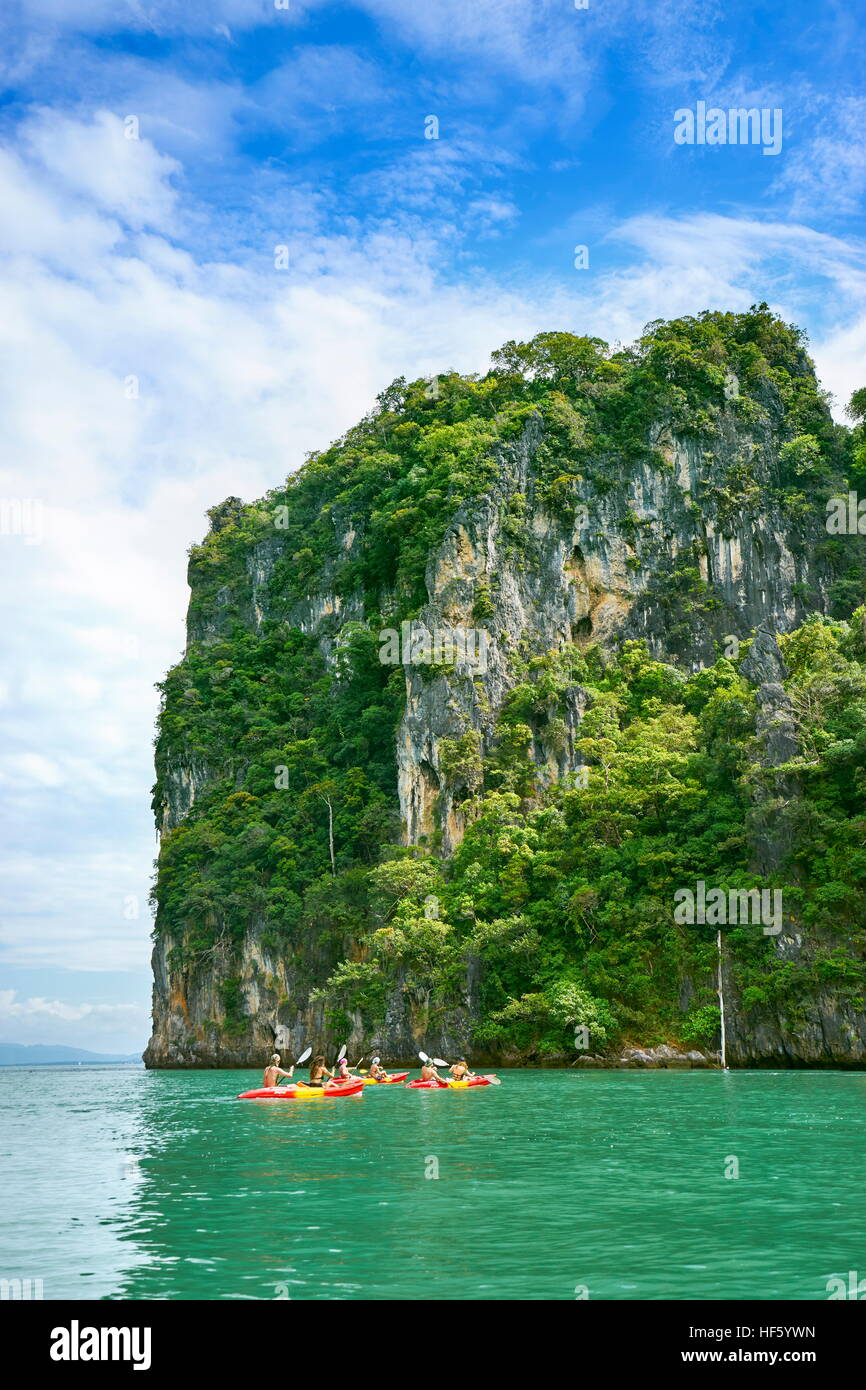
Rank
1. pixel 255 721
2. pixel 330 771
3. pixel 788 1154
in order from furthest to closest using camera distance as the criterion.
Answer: pixel 255 721
pixel 330 771
pixel 788 1154

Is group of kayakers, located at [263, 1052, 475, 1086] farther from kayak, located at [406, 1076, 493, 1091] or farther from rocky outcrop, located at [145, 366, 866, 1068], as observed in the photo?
rocky outcrop, located at [145, 366, 866, 1068]

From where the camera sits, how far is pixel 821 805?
35375 mm

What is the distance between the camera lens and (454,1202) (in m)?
12.5

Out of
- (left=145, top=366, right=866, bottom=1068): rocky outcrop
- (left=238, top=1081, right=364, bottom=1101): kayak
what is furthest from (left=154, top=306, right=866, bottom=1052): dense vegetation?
(left=238, top=1081, right=364, bottom=1101): kayak

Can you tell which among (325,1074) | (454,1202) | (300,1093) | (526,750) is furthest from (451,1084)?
(526,750)

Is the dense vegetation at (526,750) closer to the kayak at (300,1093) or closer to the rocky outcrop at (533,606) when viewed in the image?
the rocky outcrop at (533,606)

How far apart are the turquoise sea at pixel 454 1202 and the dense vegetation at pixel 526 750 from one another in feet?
43.2

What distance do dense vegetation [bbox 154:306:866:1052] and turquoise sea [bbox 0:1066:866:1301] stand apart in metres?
13.2

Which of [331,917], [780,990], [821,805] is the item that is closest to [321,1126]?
[780,990]

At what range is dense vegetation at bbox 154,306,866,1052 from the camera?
37094 millimetres

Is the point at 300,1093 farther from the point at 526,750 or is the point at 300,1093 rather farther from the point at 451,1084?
the point at 526,750

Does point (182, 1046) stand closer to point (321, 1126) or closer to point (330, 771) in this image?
point (330, 771)

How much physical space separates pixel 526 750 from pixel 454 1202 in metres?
36.2
